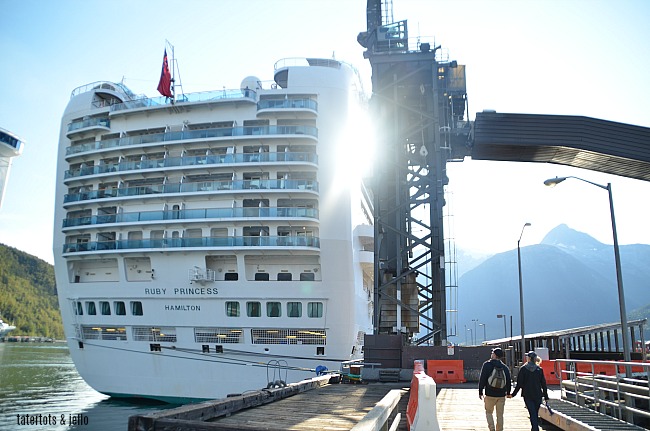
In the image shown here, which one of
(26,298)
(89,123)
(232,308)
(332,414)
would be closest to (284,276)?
(232,308)

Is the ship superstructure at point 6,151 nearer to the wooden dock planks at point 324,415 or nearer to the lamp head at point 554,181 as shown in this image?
the wooden dock planks at point 324,415

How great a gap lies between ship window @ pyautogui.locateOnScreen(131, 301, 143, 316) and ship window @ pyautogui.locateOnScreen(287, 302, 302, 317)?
8.65m

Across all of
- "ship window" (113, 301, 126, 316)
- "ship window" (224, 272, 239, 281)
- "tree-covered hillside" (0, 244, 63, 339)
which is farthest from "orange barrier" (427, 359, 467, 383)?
"tree-covered hillside" (0, 244, 63, 339)

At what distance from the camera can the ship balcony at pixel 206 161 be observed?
3192 centimetres

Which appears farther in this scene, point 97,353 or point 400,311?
point 97,353

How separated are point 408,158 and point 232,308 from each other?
12.6 meters

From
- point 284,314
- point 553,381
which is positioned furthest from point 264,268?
point 553,381

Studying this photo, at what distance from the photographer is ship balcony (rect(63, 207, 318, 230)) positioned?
31.0 metres

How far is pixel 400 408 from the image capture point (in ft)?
44.0

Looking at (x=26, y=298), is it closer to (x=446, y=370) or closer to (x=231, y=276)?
(x=231, y=276)

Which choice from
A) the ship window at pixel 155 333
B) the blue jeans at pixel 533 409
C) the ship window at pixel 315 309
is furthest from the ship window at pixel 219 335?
the blue jeans at pixel 533 409

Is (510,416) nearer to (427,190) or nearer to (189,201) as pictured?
(427,190)

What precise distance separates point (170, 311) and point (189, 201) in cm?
651

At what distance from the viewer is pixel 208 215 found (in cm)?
3164
